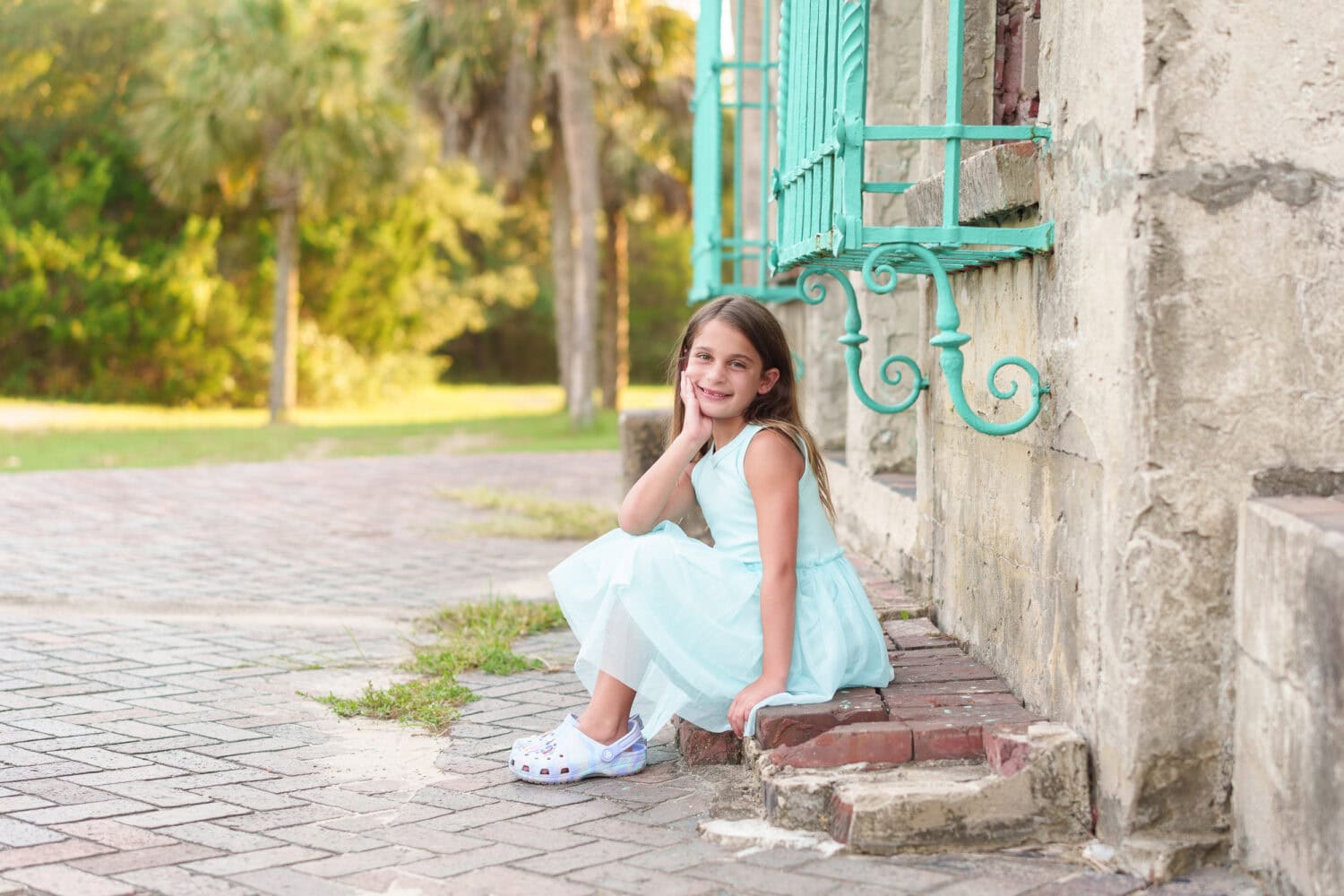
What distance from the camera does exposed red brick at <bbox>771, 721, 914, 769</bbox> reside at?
3.07 m

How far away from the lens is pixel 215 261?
1092 inches

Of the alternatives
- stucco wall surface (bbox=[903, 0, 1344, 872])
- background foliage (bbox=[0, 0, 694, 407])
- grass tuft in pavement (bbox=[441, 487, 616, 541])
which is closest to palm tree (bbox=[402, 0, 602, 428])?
background foliage (bbox=[0, 0, 694, 407])

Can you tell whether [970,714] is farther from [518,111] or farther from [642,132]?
[642,132]

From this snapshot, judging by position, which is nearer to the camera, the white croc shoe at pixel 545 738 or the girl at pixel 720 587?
the girl at pixel 720 587

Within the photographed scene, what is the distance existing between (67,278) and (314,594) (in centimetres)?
2190

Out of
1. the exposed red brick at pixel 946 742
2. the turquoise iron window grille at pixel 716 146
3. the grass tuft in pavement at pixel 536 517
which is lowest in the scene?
the grass tuft in pavement at pixel 536 517

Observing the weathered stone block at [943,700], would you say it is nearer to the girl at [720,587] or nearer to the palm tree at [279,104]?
the girl at [720,587]

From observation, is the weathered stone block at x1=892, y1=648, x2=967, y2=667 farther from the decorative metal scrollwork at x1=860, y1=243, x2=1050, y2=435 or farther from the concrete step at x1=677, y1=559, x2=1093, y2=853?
the decorative metal scrollwork at x1=860, y1=243, x2=1050, y2=435

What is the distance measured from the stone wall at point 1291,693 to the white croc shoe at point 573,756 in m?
1.40

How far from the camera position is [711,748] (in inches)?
140

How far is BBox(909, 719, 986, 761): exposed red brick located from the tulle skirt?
301 mm

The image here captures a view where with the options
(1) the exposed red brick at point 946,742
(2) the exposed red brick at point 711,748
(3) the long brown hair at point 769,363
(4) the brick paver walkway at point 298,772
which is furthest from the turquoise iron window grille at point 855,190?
(4) the brick paver walkway at point 298,772

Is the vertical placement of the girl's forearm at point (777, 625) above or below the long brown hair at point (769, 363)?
below

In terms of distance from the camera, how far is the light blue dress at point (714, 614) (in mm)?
3336
